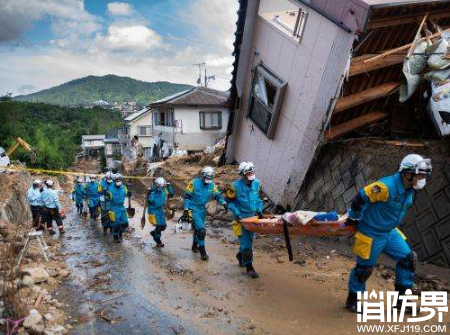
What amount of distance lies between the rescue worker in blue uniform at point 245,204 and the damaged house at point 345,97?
103 inches

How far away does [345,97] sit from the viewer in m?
8.96

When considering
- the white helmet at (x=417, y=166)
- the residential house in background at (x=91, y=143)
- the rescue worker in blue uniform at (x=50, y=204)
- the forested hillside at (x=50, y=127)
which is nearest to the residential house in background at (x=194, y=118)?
the forested hillside at (x=50, y=127)

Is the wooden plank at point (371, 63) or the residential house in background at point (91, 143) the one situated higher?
the wooden plank at point (371, 63)

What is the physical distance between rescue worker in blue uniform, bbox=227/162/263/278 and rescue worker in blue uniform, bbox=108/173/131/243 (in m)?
4.77

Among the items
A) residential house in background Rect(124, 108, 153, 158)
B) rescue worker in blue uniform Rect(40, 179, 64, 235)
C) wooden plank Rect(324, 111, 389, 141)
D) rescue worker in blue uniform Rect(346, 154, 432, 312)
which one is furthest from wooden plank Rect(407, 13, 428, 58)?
residential house in background Rect(124, 108, 153, 158)

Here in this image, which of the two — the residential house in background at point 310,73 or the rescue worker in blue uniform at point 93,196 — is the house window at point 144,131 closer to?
the rescue worker in blue uniform at point 93,196

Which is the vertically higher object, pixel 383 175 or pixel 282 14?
pixel 282 14

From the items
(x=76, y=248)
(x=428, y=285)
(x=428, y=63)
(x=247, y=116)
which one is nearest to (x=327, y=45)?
(x=428, y=63)

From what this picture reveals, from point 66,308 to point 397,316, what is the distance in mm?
5028

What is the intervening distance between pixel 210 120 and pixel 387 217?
27.5 m

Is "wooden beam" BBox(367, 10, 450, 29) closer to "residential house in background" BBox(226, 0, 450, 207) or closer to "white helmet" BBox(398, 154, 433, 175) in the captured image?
"residential house in background" BBox(226, 0, 450, 207)

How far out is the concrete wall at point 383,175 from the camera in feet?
21.6

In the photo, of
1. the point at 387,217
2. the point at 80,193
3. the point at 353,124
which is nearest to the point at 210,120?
the point at 80,193

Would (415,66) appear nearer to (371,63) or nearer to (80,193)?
(371,63)
